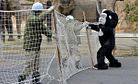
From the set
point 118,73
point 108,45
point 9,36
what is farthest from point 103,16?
point 9,36

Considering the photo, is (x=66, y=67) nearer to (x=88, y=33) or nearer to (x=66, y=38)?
(x=66, y=38)

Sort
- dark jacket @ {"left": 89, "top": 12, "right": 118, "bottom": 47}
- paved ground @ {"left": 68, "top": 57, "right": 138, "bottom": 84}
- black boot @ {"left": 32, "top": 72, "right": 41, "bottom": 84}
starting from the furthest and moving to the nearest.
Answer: dark jacket @ {"left": 89, "top": 12, "right": 118, "bottom": 47}, paved ground @ {"left": 68, "top": 57, "right": 138, "bottom": 84}, black boot @ {"left": 32, "top": 72, "right": 41, "bottom": 84}

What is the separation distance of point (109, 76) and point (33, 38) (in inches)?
108

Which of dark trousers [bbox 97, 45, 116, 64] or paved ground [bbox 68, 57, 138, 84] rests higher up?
dark trousers [bbox 97, 45, 116, 64]

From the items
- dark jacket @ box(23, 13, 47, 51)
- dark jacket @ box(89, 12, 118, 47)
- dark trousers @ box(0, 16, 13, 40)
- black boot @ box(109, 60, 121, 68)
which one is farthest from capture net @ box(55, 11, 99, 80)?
dark trousers @ box(0, 16, 13, 40)

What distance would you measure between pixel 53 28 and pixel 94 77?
6.86 feet

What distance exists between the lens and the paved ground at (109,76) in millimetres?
11422

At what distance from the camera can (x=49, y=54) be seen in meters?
13.5

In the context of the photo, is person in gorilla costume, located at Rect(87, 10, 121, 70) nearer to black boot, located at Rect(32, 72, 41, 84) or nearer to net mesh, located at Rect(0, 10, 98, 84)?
net mesh, located at Rect(0, 10, 98, 84)

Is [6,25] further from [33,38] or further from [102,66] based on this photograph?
[33,38]

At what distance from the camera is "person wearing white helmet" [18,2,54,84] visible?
10266 mm

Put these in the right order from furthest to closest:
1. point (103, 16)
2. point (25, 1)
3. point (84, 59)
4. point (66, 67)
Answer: point (25, 1), point (84, 59), point (103, 16), point (66, 67)

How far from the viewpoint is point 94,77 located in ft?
39.5

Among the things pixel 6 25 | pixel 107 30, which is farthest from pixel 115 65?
pixel 6 25
